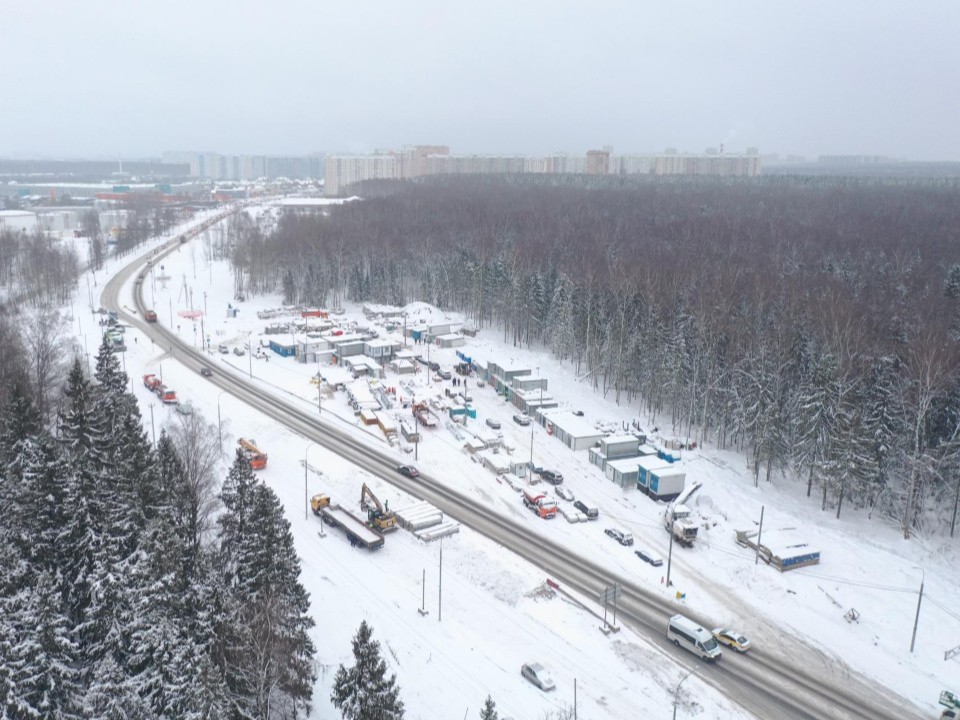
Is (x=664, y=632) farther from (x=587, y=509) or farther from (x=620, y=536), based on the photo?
(x=587, y=509)

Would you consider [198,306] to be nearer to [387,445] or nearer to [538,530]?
[387,445]

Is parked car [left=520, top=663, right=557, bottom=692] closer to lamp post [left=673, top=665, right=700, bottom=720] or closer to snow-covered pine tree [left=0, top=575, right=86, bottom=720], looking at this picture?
lamp post [left=673, top=665, right=700, bottom=720]

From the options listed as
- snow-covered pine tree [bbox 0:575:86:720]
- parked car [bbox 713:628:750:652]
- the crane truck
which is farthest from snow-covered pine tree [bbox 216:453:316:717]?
the crane truck

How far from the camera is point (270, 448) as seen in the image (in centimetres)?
4566

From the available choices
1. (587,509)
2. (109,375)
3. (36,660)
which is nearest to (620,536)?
(587,509)

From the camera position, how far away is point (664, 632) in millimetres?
28953

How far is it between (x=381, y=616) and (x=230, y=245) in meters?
114

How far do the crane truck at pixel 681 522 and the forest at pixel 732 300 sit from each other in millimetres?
7262

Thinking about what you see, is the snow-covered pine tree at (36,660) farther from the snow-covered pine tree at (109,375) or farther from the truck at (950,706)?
the truck at (950,706)

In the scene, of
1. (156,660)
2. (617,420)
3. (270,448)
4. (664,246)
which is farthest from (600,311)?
(156,660)

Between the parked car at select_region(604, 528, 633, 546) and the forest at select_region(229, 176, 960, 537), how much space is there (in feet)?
41.0

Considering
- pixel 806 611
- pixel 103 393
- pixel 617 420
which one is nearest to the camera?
pixel 806 611

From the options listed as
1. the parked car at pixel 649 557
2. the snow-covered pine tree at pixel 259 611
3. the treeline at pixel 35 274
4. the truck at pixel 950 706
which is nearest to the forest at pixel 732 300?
the parked car at pixel 649 557

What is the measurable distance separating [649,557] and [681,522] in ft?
10.7
